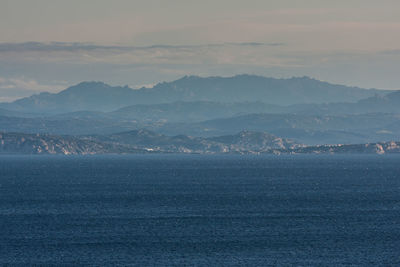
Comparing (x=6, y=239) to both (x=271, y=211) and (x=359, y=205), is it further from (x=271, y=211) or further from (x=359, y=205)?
(x=359, y=205)

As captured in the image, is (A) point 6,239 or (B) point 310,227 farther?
(B) point 310,227

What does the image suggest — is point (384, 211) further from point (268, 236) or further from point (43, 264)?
point (43, 264)

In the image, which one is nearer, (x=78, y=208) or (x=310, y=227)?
(x=310, y=227)

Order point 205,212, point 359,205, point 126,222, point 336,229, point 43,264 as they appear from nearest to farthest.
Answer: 1. point 43,264
2. point 336,229
3. point 126,222
4. point 205,212
5. point 359,205

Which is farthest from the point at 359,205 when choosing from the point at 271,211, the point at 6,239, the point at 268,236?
the point at 6,239

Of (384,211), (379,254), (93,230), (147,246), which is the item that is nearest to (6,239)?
(93,230)

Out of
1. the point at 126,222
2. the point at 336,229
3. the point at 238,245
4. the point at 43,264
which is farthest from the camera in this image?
the point at 126,222

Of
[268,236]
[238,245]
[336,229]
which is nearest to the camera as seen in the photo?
[238,245]

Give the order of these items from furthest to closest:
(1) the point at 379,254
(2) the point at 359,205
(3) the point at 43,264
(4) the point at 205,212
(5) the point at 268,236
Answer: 1. (2) the point at 359,205
2. (4) the point at 205,212
3. (5) the point at 268,236
4. (1) the point at 379,254
5. (3) the point at 43,264
